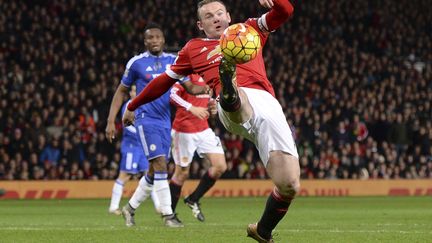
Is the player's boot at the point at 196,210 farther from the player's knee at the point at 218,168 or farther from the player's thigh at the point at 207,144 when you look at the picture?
the player's thigh at the point at 207,144

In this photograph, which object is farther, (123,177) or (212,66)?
(123,177)

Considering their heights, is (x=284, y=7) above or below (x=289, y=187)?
above

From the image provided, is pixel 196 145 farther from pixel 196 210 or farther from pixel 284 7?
pixel 284 7

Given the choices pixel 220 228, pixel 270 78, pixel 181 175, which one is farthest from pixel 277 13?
pixel 270 78

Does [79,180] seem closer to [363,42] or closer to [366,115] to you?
[366,115]

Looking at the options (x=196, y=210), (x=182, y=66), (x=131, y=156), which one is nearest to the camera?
(x=182, y=66)

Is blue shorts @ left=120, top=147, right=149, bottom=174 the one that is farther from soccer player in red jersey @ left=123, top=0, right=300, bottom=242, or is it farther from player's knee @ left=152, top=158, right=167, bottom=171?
soccer player in red jersey @ left=123, top=0, right=300, bottom=242

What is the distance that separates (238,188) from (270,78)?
17.5 ft

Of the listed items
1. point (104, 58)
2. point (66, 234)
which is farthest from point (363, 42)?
point (66, 234)

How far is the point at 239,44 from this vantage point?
7.17 m

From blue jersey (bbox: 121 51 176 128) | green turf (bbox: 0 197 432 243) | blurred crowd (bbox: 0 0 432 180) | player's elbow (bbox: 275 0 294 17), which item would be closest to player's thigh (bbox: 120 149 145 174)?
green turf (bbox: 0 197 432 243)

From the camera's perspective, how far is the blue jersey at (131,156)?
632 inches

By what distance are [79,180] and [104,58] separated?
5.12m

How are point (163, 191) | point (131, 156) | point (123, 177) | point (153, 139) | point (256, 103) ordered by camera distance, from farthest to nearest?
point (131, 156)
point (123, 177)
point (153, 139)
point (163, 191)
point (256, 103)
